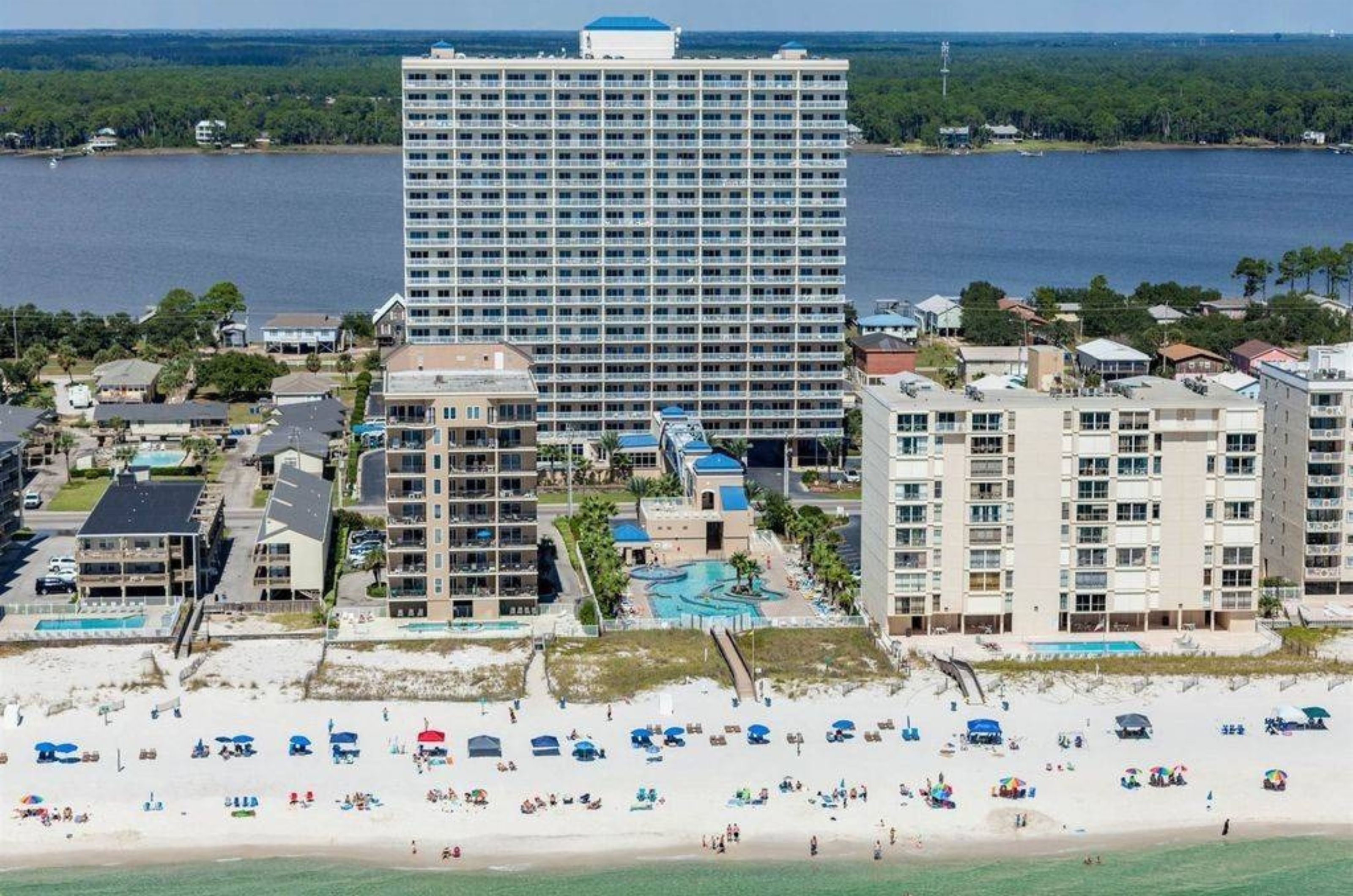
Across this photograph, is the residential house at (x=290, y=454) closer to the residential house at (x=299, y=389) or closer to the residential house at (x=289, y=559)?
the residential house at (x=299, y=389)

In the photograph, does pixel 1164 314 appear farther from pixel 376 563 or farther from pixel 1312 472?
pixel 376 563

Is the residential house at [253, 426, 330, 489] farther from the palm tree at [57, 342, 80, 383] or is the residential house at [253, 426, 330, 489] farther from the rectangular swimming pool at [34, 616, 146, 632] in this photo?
the palm tree at [57, 342, 80, 383]

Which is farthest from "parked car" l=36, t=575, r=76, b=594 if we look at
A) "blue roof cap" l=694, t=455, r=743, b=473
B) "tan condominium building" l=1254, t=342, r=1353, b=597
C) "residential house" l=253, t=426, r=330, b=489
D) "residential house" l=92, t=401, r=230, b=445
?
"tan condominium building" l=1254, t=342, r=1353, b=597

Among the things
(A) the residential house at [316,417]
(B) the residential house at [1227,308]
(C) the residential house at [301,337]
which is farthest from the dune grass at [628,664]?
(B) the residential house at [1227,308]

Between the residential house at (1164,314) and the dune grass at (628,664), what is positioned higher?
the residential house at (1164,314)

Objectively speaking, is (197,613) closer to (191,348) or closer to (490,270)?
(490,270)

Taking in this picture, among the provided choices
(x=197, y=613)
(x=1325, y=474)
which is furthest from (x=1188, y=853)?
(x=197, y=613)
